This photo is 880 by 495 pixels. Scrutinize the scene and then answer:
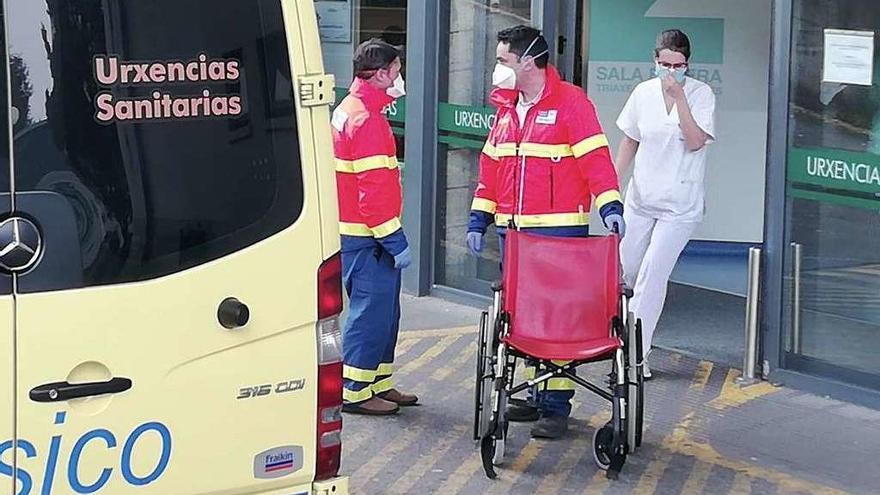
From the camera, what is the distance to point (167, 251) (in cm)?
363

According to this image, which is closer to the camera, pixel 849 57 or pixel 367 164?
pixel 367 164

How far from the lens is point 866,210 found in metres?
7.20

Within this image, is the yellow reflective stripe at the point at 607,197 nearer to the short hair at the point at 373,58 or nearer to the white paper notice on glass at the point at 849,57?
the short hair at the point at 373,58

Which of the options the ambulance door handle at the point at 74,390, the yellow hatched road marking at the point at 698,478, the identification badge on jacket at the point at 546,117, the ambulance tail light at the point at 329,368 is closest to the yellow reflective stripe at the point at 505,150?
the identification badge on jacket at the point at 546,117

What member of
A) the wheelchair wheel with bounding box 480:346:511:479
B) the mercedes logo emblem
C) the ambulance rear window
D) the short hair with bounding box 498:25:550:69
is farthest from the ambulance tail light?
the short hair with bounding box 498:25:550:69

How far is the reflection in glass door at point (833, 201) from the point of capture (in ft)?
23.6

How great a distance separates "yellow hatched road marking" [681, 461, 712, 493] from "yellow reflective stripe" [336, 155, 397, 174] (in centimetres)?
188

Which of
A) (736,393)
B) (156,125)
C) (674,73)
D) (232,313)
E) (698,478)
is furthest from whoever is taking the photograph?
(736,393)

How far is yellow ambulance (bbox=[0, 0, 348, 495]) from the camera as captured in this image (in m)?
3.41

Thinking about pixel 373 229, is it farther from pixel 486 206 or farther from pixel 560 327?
pixel 560 327

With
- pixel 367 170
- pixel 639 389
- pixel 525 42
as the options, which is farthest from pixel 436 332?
pixel 639 389

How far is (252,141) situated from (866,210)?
4.26 m

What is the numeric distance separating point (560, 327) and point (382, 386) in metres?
1.18

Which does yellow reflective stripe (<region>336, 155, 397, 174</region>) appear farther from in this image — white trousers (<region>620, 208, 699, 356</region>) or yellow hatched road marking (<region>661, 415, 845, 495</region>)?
yellow hatched road marking (<region>661, 415, 845, 495</region>)
